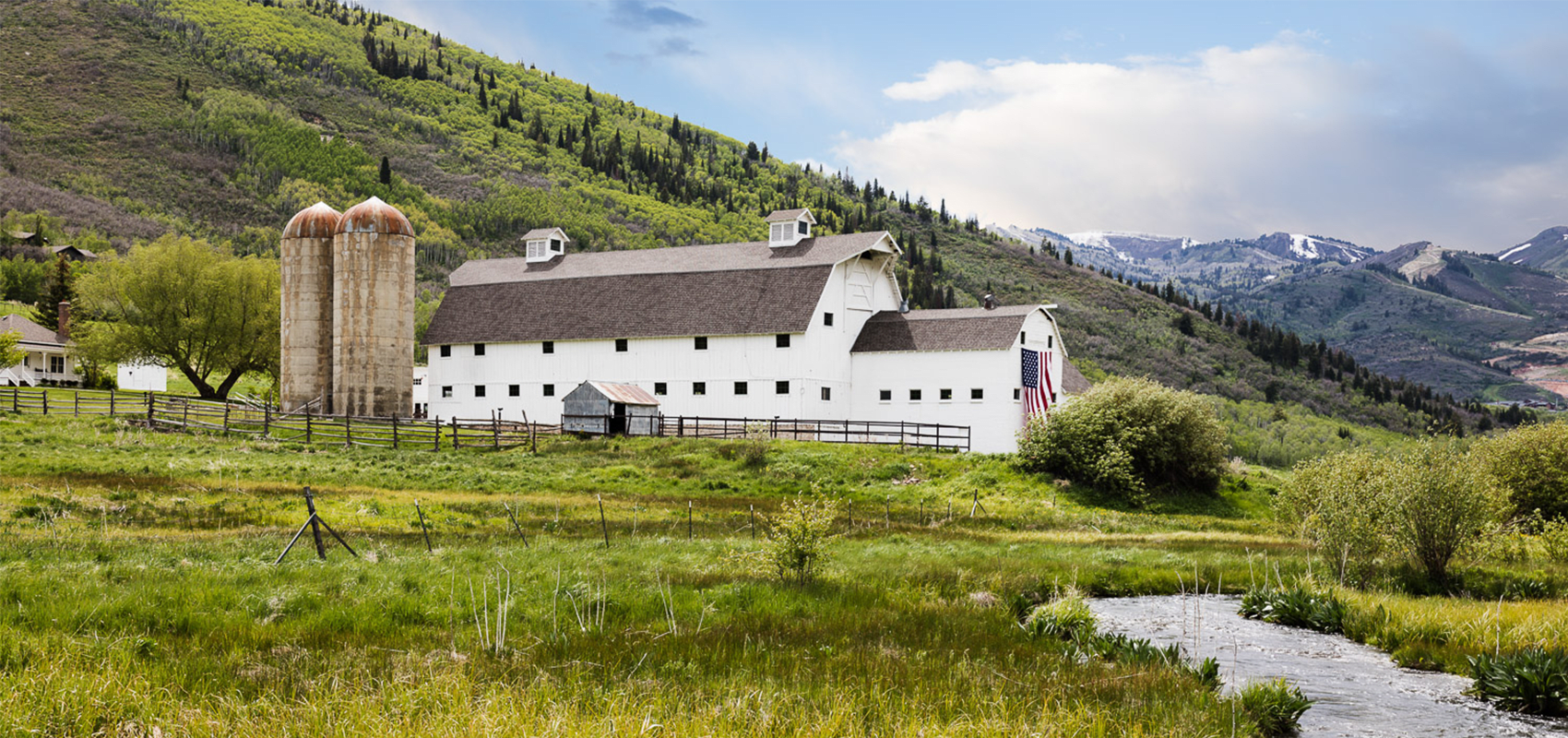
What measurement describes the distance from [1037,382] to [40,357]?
70.4 meters

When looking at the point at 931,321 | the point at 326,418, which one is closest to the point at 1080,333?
the point at 931,321

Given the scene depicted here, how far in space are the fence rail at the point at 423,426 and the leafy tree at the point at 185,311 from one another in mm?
7177

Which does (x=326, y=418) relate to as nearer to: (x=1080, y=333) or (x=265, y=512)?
(x=265, y=512)

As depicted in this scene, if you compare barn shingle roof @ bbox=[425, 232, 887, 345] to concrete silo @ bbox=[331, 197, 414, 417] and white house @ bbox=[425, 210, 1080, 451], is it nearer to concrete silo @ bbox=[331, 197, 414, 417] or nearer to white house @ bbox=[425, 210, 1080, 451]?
white house @ bbox=[425, 210, 1080, 451]

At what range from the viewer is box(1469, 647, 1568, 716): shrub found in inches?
451

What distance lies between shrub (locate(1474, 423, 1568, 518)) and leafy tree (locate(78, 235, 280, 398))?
2219 inches

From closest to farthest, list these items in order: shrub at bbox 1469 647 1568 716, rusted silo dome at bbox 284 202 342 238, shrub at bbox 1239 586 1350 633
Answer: shrub at bbox 1469 647 1568 716
shrub at bbox 1239 586 1350 633
rusted silo dome at bbox 284 202 342 238

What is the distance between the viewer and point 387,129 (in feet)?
608

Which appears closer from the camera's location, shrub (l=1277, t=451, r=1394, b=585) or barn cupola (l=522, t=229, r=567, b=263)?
shrub (l=1277, t=451, r=1394, b=585)

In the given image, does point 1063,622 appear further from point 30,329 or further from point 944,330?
point 30,329

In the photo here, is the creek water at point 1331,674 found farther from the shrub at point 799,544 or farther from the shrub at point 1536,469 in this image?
the shrub at point 1536,469

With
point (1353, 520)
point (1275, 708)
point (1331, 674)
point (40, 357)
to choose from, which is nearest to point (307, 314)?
point (40, 357)

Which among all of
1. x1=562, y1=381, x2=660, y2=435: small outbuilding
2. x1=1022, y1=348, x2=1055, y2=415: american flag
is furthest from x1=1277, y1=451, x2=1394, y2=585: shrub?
x1=562, y1=381, x2=660, y2=435: small outbuilding

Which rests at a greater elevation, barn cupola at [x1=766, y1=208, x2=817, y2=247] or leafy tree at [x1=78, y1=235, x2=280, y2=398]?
barn cupola at [x1=766, y1=208, x2=817, y2=247]
